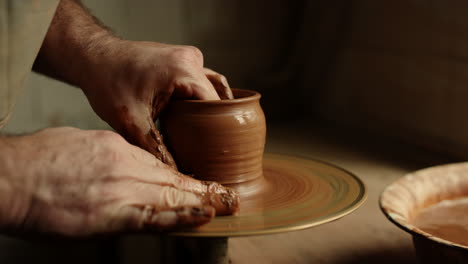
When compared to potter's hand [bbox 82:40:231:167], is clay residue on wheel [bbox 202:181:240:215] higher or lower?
lower

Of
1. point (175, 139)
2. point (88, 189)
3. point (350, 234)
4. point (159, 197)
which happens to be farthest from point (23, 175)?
point (350, 234)

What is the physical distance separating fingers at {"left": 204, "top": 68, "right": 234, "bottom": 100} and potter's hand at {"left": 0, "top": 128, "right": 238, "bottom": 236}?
1.17 ft

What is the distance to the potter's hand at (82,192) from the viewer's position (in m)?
0.89

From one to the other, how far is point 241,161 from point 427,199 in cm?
41

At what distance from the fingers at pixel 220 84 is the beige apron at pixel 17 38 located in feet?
1.24

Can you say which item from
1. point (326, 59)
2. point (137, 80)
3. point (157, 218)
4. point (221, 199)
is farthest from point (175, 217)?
point (326, 59)

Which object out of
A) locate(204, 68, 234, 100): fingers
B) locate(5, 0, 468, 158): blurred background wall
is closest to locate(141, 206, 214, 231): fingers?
locate(204, 68, 234, 100): fingers

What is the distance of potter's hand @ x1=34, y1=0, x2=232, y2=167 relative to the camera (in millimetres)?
1143

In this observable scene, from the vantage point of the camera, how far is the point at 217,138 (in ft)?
3.66

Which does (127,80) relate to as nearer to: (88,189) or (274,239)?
(88,189)

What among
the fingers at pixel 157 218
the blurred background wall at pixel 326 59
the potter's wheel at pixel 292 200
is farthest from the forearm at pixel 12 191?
the blurred background wall at pixel 326 59

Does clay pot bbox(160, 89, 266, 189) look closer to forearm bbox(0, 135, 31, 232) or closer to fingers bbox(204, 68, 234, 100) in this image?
fingers bbox(204, 68, 234, 100)

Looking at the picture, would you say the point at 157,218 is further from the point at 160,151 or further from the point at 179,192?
the point at 160,151

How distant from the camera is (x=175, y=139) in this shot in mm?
1149
